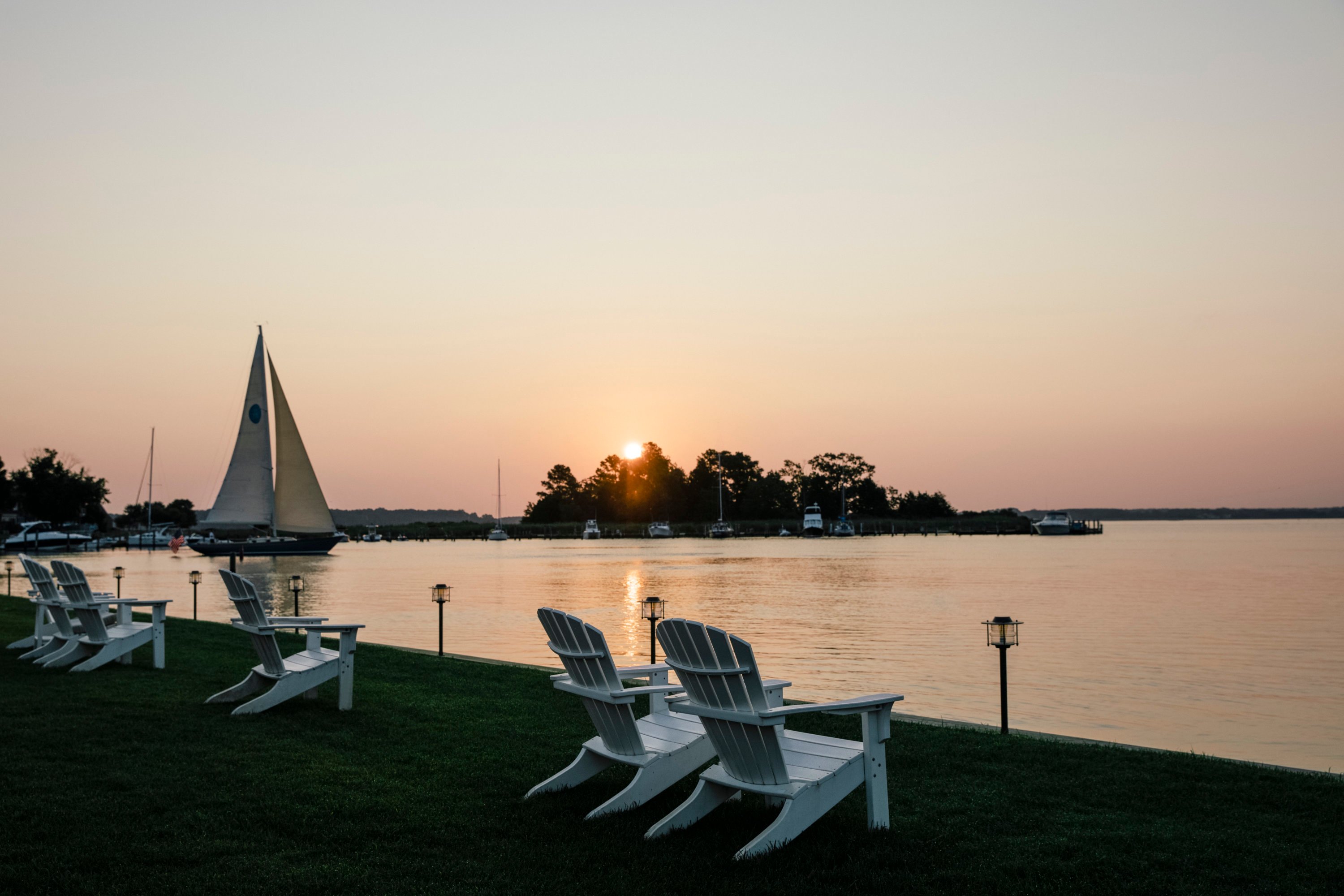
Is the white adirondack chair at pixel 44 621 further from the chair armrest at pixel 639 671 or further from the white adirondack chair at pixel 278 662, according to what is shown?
A: the chair armrest at pixel 639 671

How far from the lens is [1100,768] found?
679cm

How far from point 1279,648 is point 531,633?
14.9m

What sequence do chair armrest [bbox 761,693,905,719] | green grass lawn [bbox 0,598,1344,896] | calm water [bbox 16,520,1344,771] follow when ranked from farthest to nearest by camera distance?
calm water [bbox 16,520,1344,771]
chair armrest [bbox 761,693,905,719]
green grass lawn [bbox 0,598,1344,896]

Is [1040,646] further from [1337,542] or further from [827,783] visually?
[1337,542]

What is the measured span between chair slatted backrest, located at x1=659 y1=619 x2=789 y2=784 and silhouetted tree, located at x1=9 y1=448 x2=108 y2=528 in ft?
336

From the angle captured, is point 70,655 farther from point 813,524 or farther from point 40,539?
point 813,524

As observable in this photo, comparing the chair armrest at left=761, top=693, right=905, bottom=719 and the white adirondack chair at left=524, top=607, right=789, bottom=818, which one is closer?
the chair armrest at left=761, top=693, right=905, bottom=719

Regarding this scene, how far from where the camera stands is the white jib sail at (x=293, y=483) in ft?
190

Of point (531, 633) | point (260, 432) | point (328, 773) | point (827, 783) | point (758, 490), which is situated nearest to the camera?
point (827, 783)

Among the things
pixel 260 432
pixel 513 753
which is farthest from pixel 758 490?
pixel 513 753

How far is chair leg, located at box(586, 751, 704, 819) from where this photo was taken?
545cm

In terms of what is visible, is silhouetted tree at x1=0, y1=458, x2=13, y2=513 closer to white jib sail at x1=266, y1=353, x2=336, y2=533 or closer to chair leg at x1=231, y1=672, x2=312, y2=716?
white jib sail at x1=266, y1=353, x2=336, y2=533

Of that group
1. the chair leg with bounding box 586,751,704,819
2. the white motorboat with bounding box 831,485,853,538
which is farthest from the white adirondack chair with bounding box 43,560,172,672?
the white motorboat with bounding box 831,485,853,538

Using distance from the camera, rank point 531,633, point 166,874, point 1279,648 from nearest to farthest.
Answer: point 166,874 → point 1279,648 → point 531,633
